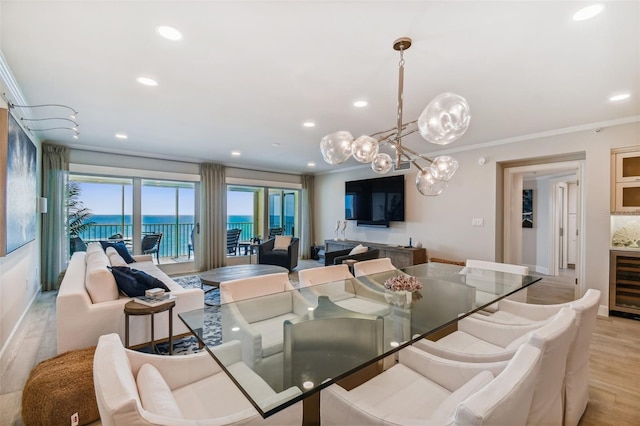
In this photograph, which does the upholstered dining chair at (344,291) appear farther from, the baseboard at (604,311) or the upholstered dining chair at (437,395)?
the baseboard at (604,311)

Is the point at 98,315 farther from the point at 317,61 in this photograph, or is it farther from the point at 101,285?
the point at 317,61

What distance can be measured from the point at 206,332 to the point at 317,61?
2.07 m

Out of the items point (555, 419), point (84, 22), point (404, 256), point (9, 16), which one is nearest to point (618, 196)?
point (404, 256)

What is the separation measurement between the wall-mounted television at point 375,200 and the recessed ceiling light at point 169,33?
15.8ft

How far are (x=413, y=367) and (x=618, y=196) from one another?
401 centimetres

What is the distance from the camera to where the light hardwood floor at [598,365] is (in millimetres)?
1886

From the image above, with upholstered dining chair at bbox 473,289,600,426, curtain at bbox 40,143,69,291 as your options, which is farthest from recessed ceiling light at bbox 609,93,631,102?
curtain at bbox 40,143,69,291

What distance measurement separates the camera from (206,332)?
150 cm

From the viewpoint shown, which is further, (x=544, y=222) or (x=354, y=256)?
(x=544, y=222)

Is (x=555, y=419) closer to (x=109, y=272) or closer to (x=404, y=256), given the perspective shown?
(x=109, y=272)

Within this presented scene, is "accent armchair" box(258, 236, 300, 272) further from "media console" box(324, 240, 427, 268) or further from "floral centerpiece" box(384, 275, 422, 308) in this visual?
"floral centerpiece" box(384, 275, 422, 308)

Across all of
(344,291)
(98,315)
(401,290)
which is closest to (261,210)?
(98,315)

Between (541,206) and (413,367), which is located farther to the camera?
(541,206)

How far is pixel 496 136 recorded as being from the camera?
4.29m
